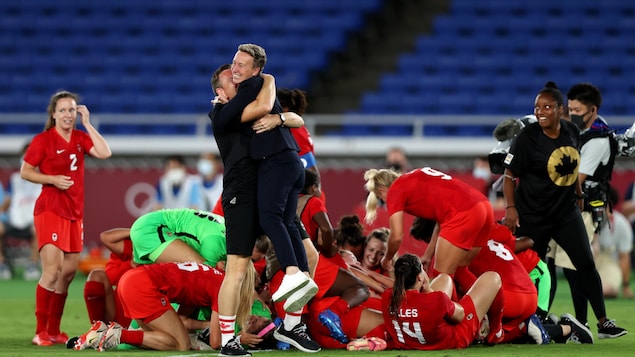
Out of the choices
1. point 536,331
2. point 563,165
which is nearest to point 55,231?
point 536,331

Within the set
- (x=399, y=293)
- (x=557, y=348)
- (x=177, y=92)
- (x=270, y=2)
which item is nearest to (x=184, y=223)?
(x=399, y=293)

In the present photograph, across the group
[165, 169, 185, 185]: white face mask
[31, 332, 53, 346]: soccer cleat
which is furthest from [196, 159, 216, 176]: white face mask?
[31, 332, 53, 346]: soccer cleat

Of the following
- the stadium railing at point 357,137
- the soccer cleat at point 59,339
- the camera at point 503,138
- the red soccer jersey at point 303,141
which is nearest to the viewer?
the soccer cleat at point 59,339

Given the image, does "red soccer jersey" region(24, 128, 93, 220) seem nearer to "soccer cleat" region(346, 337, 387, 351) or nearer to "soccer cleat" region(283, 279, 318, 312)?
"soccer cleat" region(283, 279, 318, 312)

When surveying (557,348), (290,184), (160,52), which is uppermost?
(160,52)

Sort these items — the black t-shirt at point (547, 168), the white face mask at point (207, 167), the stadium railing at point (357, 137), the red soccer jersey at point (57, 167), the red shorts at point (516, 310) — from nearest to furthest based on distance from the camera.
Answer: the red shorts at point (516, 310) < the black t-shirt at point (547, 168) < the red soccer jersey at point (57, 167) < the white face mask at point (207, 167) < the stadium railing at point (357, 137)

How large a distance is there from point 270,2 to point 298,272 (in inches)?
593

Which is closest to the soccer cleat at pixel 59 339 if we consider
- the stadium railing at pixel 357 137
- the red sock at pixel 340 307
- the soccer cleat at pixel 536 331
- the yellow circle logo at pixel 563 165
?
the red sock at pixel 340 307

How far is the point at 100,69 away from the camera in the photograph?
20766 millimetres

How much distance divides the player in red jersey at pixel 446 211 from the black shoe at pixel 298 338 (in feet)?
3.25

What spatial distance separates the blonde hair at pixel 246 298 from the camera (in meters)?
7.39

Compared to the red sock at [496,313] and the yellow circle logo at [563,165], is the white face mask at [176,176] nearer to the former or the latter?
the yellow circle logo at [563,165]

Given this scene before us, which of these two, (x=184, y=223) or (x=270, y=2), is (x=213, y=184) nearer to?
(x=270, y=2)

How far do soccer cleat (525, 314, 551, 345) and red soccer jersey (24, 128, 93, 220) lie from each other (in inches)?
141
